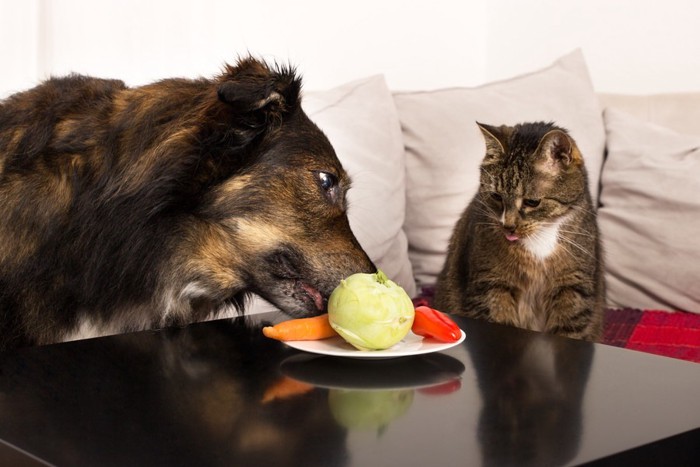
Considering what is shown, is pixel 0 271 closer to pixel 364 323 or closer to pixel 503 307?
pixel 364 323

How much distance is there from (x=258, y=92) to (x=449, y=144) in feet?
5.07

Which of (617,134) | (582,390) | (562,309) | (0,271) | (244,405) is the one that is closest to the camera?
(244,405)

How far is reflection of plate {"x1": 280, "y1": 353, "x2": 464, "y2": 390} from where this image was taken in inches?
54.6

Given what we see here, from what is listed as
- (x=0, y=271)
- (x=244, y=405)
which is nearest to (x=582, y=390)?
(x=244, y=405)

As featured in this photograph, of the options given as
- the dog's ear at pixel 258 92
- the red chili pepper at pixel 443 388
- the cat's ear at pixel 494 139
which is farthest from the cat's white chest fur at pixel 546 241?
the red chili pepper at pixel 443 388

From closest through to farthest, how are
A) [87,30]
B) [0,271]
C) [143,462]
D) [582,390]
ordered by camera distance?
[143,462]
[582,390]
[0,271]
[87,30]

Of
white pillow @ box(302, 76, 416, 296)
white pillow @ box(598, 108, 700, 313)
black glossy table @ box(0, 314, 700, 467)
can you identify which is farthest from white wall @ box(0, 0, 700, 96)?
black glossy table @ box(0, 314, 700, 467)

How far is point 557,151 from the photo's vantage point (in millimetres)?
2479

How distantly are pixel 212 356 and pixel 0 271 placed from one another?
55cm

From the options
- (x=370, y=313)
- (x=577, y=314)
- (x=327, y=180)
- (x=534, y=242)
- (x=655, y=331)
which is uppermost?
(x=327, y=180)

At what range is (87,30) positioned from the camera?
300 cm

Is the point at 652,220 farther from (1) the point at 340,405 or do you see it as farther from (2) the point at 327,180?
(1) the point at 340,405

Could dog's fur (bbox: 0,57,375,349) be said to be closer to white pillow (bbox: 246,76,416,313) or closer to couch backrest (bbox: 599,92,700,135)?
white pillow (bbox: 246,76,416,313)

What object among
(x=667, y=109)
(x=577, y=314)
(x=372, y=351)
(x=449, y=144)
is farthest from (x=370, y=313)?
(x=667, y=109)
